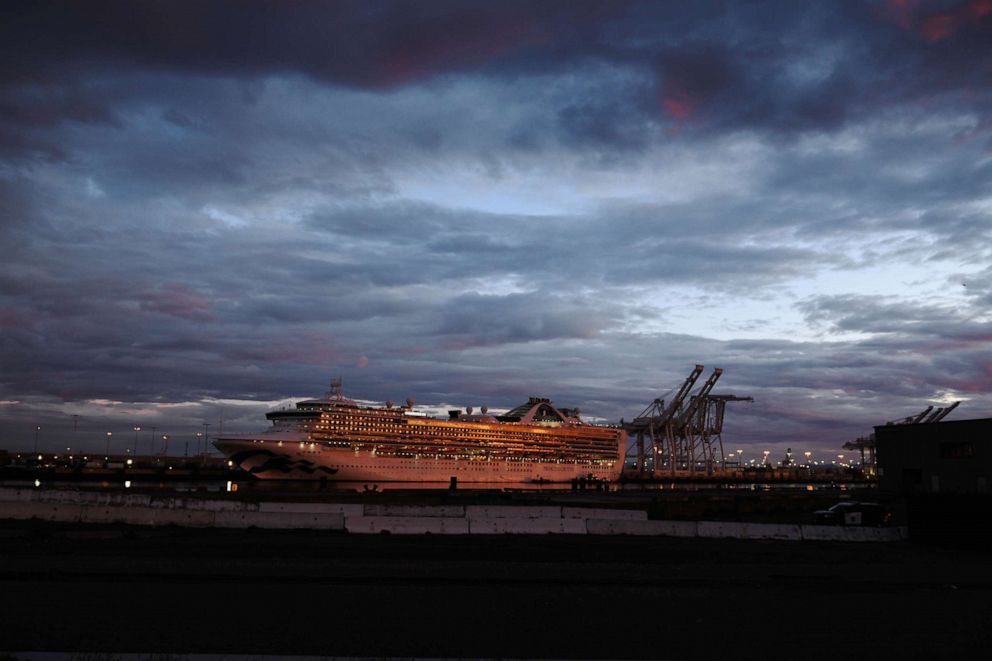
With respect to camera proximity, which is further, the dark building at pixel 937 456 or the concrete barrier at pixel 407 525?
the dark building at pixel 937 456

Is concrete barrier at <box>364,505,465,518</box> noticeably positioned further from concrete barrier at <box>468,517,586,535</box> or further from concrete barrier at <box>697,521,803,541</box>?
concrete barrier at <box>697,521,803,541</box>

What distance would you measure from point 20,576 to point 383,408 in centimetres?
8401

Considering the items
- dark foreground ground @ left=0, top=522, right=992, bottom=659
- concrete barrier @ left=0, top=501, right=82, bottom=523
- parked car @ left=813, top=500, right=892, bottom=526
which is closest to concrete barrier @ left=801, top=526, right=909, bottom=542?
dark foreground ground @ left=0, top=522, right=992, bottom=659

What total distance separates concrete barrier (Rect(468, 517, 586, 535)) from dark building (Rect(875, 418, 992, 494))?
26.5 metres

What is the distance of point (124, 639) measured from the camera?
27.6ft

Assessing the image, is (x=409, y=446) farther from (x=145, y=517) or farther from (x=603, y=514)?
(x=145, y=517)

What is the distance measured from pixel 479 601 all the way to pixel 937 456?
45.4 m

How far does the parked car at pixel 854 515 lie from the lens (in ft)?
96.4

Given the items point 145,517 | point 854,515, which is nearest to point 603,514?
point 854,515

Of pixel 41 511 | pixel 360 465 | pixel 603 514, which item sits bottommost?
pixel 360 465

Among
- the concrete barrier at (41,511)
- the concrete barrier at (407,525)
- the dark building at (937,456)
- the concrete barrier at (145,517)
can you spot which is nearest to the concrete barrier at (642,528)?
the concrete barrier at (407,525)

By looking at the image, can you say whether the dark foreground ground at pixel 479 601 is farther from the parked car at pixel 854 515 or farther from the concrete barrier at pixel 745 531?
the parked car at pixel 854 515

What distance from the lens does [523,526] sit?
23828mm

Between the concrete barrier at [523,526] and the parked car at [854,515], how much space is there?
12.3 m
